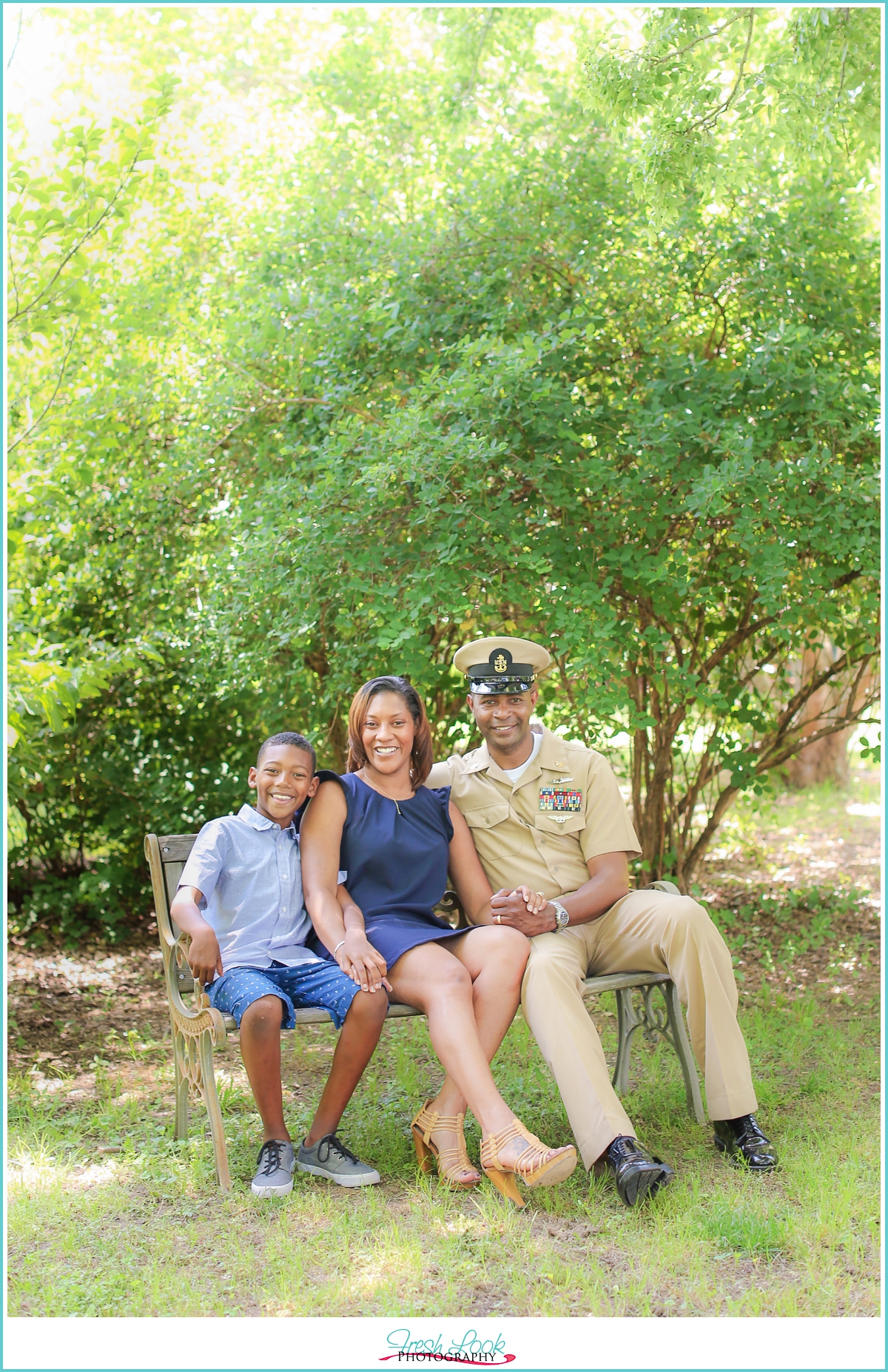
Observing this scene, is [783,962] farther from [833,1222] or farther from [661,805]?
[833,1222]

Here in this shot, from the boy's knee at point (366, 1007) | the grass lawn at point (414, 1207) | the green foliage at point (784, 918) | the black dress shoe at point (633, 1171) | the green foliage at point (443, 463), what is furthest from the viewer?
the green foliage at point (784, 918)

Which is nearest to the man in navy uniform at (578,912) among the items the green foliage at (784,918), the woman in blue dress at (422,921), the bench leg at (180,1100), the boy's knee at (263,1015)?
the woman in blue dress at (422,921)

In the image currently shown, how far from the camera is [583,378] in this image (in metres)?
5.38

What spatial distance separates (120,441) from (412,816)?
11.0ft

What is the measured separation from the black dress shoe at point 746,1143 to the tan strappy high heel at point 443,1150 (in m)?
0.81

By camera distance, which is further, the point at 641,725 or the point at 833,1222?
the point at 641,725

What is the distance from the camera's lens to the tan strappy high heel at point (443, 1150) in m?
3.35

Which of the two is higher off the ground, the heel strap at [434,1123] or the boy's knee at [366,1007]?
the boy's knee at [366,1007]

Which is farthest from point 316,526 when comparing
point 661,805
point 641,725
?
point 661,805

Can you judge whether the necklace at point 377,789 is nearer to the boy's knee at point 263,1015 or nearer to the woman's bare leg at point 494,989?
the woman's bare leg at point 494,989

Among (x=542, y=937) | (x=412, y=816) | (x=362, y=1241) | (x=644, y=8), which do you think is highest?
(x=644, y=8)

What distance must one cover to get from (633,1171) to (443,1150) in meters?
0.58

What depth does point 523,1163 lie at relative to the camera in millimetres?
3053

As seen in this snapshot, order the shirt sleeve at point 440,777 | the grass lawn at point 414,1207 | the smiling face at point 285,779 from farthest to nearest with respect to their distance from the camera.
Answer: the shirt sleeve at point 440,777
the smiling face at point 285,779
the grass lawn at point 414,1207
